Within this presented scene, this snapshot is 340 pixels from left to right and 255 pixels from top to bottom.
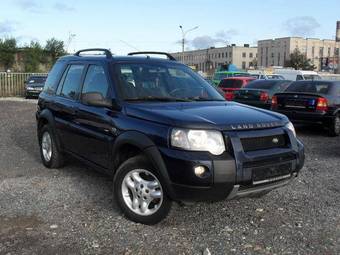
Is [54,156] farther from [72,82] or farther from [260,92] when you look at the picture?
[260,92]

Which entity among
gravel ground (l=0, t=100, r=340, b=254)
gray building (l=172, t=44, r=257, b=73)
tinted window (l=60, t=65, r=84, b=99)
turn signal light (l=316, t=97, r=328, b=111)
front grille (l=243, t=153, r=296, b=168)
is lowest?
gravel ground (l=0, t=100, r=340, b=254)

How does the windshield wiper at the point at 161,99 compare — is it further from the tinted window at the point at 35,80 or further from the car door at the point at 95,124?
the tinted window at the point at 35,80

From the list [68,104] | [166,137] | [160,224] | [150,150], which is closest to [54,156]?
[68,104]

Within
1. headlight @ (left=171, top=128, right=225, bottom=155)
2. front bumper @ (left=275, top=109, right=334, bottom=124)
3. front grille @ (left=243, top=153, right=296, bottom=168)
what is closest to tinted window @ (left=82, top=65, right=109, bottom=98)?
headlight @ (left=171, top=128, right=225, bottom=155)

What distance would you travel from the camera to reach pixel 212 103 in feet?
18.0

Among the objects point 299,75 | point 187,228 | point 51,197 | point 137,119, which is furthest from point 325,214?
point 299,75

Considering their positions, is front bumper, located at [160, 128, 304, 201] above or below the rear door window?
below

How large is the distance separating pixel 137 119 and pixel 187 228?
48.5 inches

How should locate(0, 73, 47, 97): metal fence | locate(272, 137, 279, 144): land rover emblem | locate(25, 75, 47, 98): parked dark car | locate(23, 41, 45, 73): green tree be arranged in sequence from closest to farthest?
locate(272, 137, 279, 144): land rover emblem
locate(25, 75, 47, 98): parked dark car
locate(0, 73, 47, 97): metal fence
locate(23, 41, 45, 73): green tree

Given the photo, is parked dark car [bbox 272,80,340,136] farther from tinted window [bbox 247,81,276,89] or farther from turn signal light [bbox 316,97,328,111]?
tinted window [bbox 247,81,276,89]

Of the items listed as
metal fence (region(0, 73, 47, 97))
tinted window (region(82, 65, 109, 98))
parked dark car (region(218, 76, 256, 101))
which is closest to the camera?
tinted window (region(82, 65, 109, 98))

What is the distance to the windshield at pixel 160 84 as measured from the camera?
17.8 ft

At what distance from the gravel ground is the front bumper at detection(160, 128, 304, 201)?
0.46m

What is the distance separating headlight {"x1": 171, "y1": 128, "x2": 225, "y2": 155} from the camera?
438 cm
